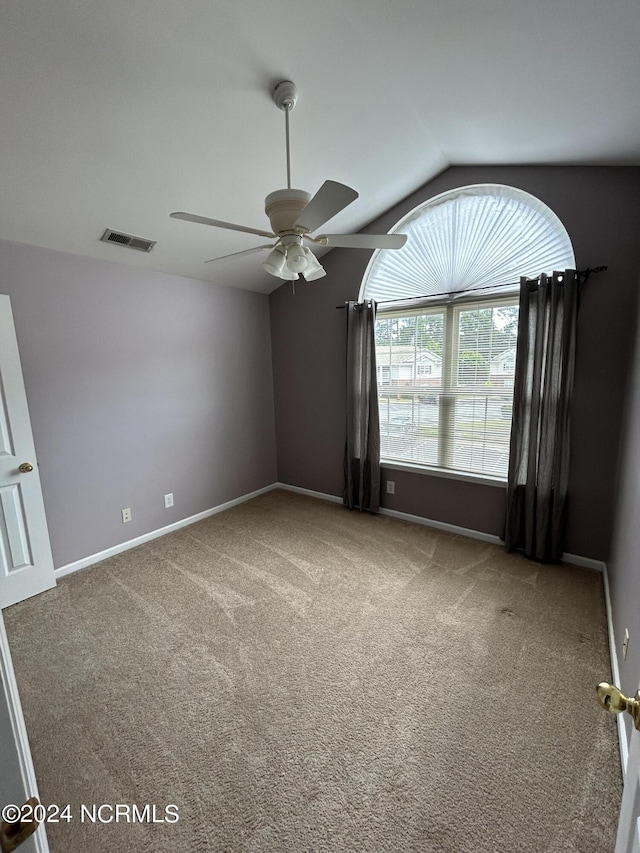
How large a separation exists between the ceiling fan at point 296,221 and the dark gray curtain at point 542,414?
1.47m

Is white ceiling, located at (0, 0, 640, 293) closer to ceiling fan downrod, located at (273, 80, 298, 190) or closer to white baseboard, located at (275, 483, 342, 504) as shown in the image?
ceiling fan downrod, located at (273, 80, 298, 190)

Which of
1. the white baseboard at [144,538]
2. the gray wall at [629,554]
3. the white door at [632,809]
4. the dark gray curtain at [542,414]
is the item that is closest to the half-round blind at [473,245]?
the dark gray curtain at [542,414]

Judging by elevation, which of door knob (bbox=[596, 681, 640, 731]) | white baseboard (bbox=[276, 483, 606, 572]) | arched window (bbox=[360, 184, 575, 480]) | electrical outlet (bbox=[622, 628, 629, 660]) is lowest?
white baseboard (bbox=[276, 483, 606, 572])

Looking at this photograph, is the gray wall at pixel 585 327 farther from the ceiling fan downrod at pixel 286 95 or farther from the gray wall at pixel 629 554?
the ceiling fan downrod at pixel 286 95

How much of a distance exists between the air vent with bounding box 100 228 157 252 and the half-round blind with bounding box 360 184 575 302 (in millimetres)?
1876

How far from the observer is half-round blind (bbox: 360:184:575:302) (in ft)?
8.67

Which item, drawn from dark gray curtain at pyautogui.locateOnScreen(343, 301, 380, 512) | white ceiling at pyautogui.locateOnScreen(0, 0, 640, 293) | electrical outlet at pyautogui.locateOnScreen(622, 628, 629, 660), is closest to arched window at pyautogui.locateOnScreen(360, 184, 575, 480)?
dark gray curtain at pyautogui.locateOnScreen(343, 301, 380, 512)

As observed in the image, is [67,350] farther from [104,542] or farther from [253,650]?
[253,650]

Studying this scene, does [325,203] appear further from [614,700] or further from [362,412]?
[362,412]

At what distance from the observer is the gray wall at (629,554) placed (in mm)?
1408

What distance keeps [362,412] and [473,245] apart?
1670 mm

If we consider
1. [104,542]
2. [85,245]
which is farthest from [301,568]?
[85,245]

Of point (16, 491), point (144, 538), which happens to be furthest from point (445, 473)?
point (16, 491)

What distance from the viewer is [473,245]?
2.91 meters
